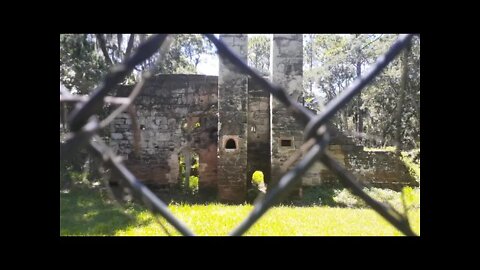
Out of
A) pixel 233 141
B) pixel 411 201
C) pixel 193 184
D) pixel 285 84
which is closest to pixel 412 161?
pixel 285 84

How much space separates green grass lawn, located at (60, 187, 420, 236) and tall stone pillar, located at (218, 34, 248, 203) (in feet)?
1.99

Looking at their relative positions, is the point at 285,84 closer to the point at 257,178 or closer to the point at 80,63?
the point at 257,178

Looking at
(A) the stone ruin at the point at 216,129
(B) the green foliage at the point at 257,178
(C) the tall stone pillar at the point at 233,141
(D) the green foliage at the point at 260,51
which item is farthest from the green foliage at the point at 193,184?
(D) the green foliage at the point at 260,51

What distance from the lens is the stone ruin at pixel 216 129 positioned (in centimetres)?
698

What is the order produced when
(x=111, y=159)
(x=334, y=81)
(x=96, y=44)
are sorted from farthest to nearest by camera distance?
A: 1. (x=334, y=81)
2. (x=96, y=44)
3. (x=111, y=159)

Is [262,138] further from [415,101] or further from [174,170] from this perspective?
[415,101]

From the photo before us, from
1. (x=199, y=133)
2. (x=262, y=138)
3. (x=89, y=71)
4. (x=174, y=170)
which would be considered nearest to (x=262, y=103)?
(x=262, y=138)

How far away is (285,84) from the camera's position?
6.98 metres

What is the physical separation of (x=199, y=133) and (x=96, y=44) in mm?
2911

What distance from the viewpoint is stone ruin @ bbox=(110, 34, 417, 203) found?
6.98 metres

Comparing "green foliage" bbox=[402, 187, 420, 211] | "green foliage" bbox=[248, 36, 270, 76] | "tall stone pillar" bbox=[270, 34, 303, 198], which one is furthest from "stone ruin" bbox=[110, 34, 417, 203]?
"green foliage" bbox=[248, 36, 270, 76]

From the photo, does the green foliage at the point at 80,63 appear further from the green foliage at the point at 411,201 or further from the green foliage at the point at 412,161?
the green foliage at the point at 412,161

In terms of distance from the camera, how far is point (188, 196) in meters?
7.32

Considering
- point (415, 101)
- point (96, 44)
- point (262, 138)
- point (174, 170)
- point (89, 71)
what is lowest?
point (174, 170)
